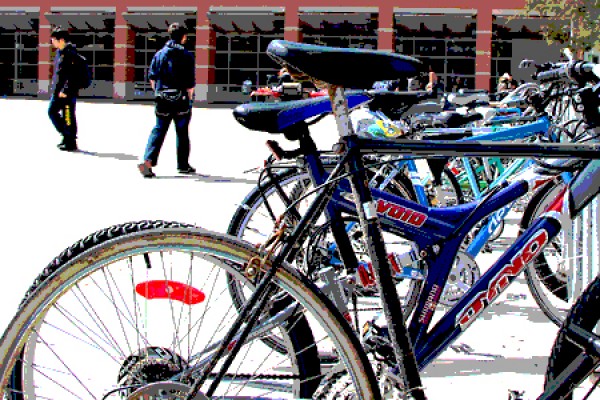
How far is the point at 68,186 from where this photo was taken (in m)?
9.35

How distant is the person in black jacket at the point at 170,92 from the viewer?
1031 centimetres

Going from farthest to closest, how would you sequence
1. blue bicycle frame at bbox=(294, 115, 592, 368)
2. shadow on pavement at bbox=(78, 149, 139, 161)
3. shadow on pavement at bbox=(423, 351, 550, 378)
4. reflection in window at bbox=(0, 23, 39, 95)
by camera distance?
1. reflection in window at bbox=(0, 23, 39, 95)
2. shadow on pavement at bbox=(78, 149, 139, 161)
3. shadow on pavement at bbox=(423, 351, 550, 378)
4. blue bicycle frame at bbox=(294, 115, 592, 368)

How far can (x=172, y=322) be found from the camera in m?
2.38

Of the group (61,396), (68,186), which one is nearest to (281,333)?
(61,396)

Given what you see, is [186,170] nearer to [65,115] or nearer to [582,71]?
[65,115]

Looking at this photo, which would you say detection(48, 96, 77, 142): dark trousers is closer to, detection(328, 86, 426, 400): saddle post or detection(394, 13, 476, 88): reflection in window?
detection(328, 86, 426, 400): saddle post

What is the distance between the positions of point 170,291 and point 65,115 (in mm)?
11249

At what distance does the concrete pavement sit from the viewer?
3.83m

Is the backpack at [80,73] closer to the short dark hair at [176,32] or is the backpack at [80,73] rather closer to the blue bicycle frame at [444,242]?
the short dark hair at [176,32]

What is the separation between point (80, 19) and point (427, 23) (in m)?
18.6

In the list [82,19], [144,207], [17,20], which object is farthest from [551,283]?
[17,20]

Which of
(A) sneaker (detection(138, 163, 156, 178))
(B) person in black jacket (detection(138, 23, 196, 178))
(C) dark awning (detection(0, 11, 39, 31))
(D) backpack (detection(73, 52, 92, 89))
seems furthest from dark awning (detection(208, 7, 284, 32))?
(A) sneaker (detection(138, 163, 156, 178))

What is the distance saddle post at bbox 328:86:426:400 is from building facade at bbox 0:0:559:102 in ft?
110

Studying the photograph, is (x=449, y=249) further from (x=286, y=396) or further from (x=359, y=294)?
(x=286, y=396)
